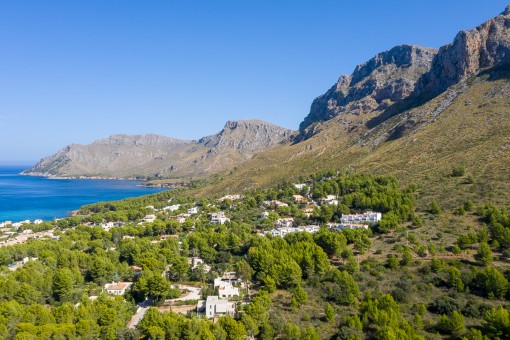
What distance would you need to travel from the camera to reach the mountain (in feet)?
241

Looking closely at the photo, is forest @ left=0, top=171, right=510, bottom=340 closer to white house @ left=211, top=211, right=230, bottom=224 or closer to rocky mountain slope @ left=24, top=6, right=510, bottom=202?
white house @ left=211, top=211, right=230, bottom=224

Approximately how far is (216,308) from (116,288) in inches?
620

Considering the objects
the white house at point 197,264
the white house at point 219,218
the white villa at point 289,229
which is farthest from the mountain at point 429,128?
the white house at point 197,264

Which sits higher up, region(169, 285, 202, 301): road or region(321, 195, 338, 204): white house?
region(321, 195, 338, 204): white house

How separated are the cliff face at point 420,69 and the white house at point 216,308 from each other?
11096 cm

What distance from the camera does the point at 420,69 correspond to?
552 feet

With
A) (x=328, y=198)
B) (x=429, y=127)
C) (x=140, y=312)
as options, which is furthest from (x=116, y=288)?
(x=429, y=127)

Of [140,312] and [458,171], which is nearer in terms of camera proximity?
[140,312]

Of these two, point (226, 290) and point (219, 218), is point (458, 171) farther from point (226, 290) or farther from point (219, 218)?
point (226, 290)

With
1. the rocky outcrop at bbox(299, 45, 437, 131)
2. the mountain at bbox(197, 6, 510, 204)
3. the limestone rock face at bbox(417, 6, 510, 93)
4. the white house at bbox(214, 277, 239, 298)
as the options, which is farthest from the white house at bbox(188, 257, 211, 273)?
the rocky outcrop at bbox(299, 45, 437, 131)

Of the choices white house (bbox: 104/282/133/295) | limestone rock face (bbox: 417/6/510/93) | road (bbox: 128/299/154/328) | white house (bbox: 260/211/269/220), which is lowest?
road (bbox: 128/299/154/328)

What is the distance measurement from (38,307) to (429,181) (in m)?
69.9

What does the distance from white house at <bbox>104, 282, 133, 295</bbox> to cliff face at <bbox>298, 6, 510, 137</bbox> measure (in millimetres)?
115981

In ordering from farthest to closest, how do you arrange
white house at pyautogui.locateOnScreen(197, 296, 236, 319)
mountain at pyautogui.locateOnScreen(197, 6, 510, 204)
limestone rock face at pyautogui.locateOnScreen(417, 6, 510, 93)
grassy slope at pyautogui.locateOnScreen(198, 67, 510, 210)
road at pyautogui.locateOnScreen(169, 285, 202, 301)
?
limestone rock face at pyautogui.locateOnScreen(417, 6, 510, 93) → mountain at pyautogui.locateOnScreen(197, 6, 510, 204) → grassy slope at pyautogui.locateOnScreen(198, 67, 510, 210) → road at pyautogui.locateOnScreen(169, 285, 202, 301) → white house at pyautogui.locateOnScreen(197, 296, 236, 319)
